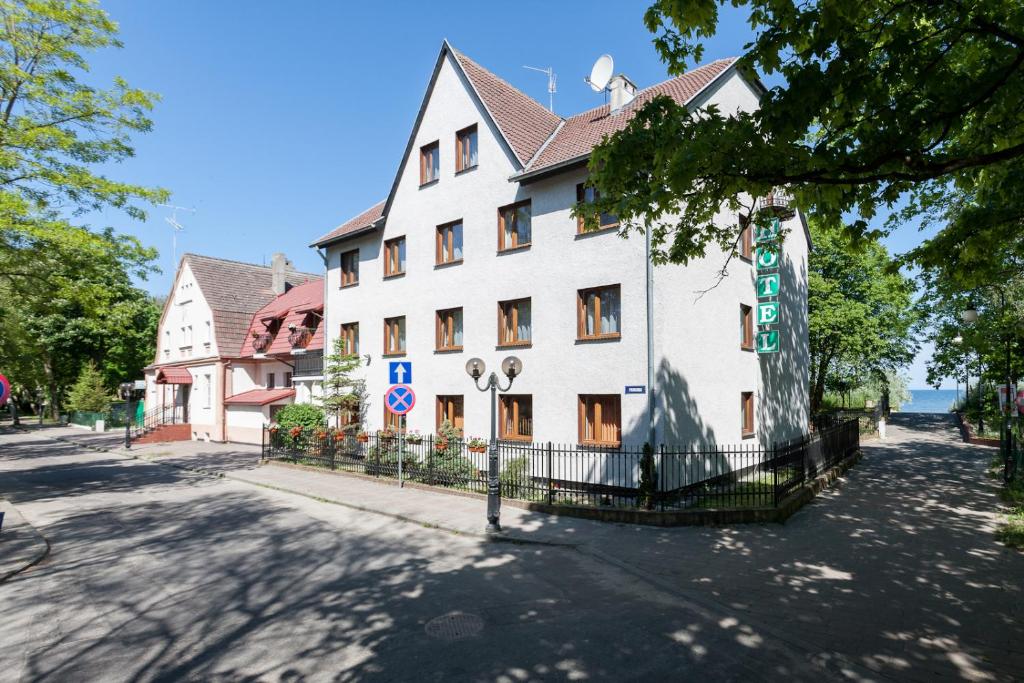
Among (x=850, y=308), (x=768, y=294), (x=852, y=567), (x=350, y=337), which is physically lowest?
(x=852, y=567)

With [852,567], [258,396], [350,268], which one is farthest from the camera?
[258,396]

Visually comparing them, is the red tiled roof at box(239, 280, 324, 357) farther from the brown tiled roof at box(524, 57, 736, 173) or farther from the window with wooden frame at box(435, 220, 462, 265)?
the brown tiled roof at box(524, 57, 736, 173)

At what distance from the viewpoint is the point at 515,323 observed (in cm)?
1606

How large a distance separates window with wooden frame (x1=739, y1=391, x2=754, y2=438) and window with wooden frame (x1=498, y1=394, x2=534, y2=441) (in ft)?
21.2

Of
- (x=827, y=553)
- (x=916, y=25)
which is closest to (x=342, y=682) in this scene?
(x=827, y=553)

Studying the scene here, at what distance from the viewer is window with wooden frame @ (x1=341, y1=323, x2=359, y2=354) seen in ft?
70.4

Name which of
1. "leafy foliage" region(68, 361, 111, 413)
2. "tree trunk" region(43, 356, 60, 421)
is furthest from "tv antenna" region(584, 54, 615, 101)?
"tree trunk" region(43, 356, 60, 421)

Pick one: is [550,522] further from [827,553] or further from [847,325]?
[847,325]

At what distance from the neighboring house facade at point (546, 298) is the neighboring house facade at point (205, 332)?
11.9m

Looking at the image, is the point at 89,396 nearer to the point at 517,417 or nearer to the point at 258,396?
the point at 258,396

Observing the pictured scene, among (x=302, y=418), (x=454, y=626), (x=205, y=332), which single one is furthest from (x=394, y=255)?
(x=205, y=332)

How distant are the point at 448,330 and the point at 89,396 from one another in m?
36.9

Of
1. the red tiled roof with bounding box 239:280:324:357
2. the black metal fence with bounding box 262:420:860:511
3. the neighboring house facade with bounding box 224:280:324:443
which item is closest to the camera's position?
the black metal fence with bounding box 262:420:860:511

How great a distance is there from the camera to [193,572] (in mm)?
8070
